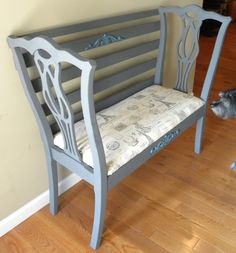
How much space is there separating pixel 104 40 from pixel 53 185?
0.74 meters

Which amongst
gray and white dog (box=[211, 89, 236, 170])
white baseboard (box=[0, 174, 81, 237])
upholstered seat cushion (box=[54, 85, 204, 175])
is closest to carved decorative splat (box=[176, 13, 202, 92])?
upholstered seat cushion (box=[54, 85, 204, 175])

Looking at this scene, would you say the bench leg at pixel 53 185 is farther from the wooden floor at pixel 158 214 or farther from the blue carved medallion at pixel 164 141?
the blue carved medallion at pixel 164 141

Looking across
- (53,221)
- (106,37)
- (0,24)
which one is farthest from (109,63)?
(53,221)

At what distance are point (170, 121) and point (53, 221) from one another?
2.50 ft

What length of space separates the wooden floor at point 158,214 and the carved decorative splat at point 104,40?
30.8 inches

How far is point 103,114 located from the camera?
1485mm

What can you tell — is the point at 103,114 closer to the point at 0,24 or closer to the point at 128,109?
the point at 128,109

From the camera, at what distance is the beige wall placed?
1.17 m

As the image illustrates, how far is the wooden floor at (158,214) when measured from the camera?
Answer: 1380 mm

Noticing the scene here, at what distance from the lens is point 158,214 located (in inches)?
60.2

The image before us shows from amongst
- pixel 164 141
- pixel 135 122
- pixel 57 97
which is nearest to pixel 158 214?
pixel 164 141

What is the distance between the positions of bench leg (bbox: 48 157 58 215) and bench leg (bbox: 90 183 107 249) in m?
0.27

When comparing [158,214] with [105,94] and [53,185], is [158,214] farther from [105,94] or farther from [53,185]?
[105,94]

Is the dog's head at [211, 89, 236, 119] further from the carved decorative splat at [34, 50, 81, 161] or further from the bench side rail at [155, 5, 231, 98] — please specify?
the carved decorative splat at [34, 50, 81, 161]
